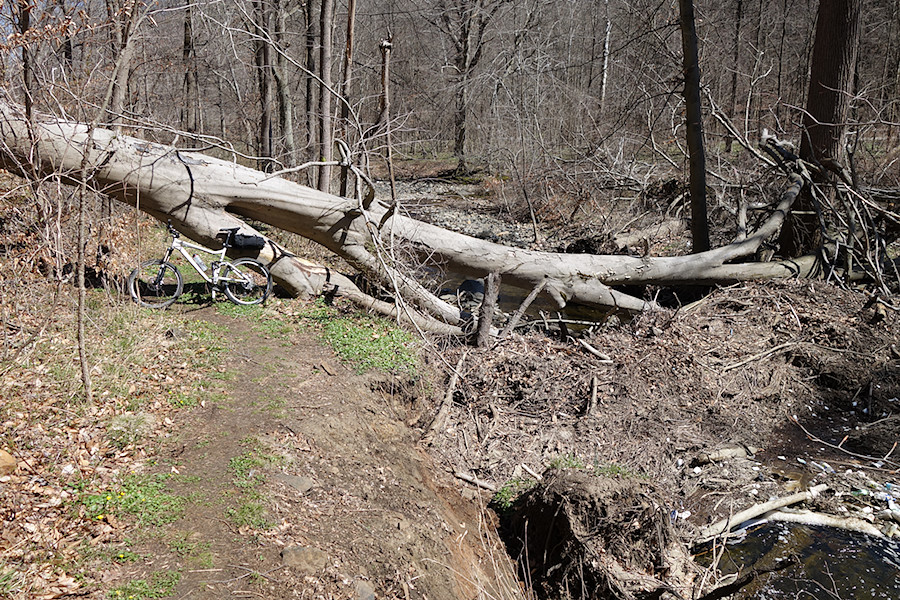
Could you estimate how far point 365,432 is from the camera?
6.19 meters

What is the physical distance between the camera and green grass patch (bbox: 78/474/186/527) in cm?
418

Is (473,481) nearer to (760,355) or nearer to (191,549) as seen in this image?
(191,549)

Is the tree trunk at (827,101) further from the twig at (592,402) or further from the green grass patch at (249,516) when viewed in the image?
the green grass patch at (249,516)

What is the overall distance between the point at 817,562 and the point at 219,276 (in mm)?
7053

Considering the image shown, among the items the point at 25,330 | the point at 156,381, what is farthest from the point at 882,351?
the point at 25,330

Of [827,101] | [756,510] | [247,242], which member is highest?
[827,101]

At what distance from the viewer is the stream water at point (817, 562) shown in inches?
207

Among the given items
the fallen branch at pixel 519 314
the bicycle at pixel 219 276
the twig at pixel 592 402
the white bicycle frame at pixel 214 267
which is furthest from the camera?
the fallen branch at pixel 519 314

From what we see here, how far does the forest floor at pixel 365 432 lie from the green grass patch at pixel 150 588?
0.02 m

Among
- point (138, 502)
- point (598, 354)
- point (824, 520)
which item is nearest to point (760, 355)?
point (598, 354)

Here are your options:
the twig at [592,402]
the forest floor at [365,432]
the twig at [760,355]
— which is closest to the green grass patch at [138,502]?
the forest floor at [365,432]

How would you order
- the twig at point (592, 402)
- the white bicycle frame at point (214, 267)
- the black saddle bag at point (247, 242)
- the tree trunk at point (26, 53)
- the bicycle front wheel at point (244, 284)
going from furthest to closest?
1. the black saddle bag at point (247, 242)
2. the bicycle front wheel at point (244, 284)
3. the white bicycle frame at point (214, 267)
4. the twig at point (592, 402)
5. the tree trunk at point (26, 53)

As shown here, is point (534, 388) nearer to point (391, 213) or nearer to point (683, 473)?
point (683, 473)

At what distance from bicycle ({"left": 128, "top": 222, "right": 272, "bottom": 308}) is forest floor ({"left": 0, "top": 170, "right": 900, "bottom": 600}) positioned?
0.28m
